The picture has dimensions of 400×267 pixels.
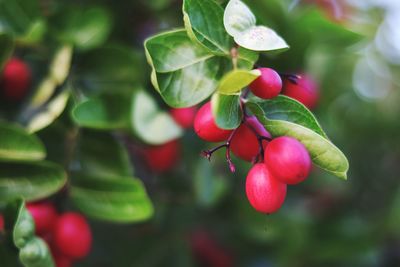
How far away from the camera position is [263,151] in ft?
2.84

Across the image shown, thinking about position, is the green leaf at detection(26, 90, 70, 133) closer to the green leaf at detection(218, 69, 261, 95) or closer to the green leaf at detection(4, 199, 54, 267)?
the green leaf at detection(4, 199, 54, 267)

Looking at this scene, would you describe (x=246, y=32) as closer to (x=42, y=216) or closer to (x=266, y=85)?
(x=266, y=85)

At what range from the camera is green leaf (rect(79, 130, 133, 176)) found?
1.30m

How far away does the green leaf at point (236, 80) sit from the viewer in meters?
0.79

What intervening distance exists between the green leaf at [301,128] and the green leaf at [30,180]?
462 mm

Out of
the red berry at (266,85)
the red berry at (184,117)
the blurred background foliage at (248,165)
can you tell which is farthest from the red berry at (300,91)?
the red berry at (266,85)

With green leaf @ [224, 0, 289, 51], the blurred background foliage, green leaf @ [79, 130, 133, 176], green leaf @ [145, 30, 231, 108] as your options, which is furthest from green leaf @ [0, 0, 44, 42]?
green leaf @ [224, 0, 289, 51]

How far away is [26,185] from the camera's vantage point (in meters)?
1.13

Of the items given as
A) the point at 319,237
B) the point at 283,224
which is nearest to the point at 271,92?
the point at 283,224

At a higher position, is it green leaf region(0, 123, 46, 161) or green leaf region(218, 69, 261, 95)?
green leaf region(218, 69, 261, 95)

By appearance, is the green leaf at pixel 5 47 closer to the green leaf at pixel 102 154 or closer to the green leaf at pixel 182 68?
the green leaf at pixel 102 154

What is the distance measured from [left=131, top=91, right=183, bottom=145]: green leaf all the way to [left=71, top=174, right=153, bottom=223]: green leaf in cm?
10

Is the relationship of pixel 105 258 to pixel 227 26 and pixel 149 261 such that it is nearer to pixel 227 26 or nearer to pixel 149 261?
pixel 149 261

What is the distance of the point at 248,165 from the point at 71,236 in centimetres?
72
